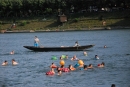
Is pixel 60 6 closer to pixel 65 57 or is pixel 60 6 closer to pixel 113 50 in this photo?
pixel 113 50

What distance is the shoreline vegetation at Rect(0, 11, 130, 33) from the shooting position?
14575 cm

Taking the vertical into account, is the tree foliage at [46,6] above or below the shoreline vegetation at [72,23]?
above

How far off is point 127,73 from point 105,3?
112662 millimetres

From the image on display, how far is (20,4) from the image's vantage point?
590 ft

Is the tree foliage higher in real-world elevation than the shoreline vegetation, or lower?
higher

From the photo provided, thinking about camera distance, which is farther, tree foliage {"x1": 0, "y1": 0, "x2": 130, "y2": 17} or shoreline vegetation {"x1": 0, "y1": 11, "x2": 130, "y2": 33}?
tree foliage {"x1": 0, "y1": 0, "x2": 130, "y2": 17}

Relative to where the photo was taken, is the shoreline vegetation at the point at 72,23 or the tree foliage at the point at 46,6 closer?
the shoreline vegetation at the point at 72,23

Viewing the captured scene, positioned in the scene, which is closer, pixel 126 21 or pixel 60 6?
pixel 126 21

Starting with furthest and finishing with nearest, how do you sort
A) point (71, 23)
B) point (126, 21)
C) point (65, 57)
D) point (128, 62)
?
point (71, 23), point (126, 21), point (65, 57), point (128, 62)

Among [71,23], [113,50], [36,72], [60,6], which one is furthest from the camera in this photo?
[60,6]

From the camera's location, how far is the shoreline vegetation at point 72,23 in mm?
145750

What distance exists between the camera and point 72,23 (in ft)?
504

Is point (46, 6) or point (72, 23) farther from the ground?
point (46, 6)

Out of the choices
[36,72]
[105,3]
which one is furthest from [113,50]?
[105,3]
